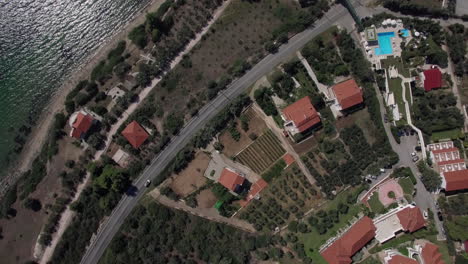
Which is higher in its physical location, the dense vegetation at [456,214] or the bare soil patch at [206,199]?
the bare soil patch at [206,199]

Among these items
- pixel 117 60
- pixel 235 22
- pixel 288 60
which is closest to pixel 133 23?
pixel 117 60

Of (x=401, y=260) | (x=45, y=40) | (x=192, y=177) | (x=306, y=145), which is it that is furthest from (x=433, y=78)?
(x=45, y=40)

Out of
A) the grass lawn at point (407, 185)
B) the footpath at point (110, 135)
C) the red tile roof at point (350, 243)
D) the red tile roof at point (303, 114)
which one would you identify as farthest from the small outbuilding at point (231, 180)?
the grass lawn at point (407, 185)

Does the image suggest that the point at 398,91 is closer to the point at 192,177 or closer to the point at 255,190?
the point at 255,190

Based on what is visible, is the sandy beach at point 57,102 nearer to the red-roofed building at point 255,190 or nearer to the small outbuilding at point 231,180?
the small outbuilding at point 231,180

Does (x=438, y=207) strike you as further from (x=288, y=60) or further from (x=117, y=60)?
(x=117, y=60)

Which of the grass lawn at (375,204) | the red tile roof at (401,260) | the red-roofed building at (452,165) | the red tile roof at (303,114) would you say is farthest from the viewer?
the grass lawn at (375,204)
